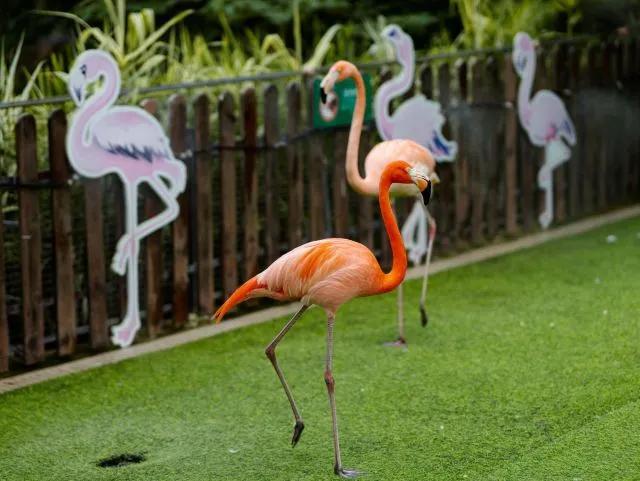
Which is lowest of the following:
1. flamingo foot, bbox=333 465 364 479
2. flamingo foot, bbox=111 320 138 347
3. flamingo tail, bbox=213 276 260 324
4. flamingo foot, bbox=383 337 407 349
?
flamingo foot, bbox=333 465 364 479

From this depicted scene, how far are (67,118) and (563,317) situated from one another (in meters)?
3.32

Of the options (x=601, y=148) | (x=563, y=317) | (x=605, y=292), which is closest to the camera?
(x=563, y=317)

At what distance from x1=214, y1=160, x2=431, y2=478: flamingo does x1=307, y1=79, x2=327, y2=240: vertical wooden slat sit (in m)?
3.27

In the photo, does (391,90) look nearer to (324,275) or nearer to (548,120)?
(548,120)

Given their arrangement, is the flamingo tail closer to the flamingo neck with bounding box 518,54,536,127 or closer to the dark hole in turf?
the dark hole in turf

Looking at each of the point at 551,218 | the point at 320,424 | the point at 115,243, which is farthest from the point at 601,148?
the point at 320,424

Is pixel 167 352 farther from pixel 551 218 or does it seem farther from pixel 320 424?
pixel 551 218

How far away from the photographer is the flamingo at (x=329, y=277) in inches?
211

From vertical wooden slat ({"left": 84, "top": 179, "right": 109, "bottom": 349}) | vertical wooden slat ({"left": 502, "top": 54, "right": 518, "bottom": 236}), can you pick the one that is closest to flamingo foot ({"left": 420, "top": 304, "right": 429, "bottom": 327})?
vertical wooden slat ({"left": 84, "top": 179, "right": 109, "bottom": 349})

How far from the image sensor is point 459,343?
7363 millimetres

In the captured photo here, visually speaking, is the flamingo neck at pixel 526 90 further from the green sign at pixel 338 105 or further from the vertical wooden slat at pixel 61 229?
the vertical wooden slat at pixel 61 229

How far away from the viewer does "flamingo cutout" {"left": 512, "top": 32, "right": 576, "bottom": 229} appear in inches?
400

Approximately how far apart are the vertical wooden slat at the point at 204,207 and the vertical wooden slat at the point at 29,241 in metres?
1.24

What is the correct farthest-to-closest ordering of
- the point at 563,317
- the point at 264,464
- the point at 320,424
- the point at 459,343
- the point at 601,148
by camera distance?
1. the point at 601,148
2. the point at 563,317
3. the point at 459,343
4. the point at 320,424
5. the point at 264,464
